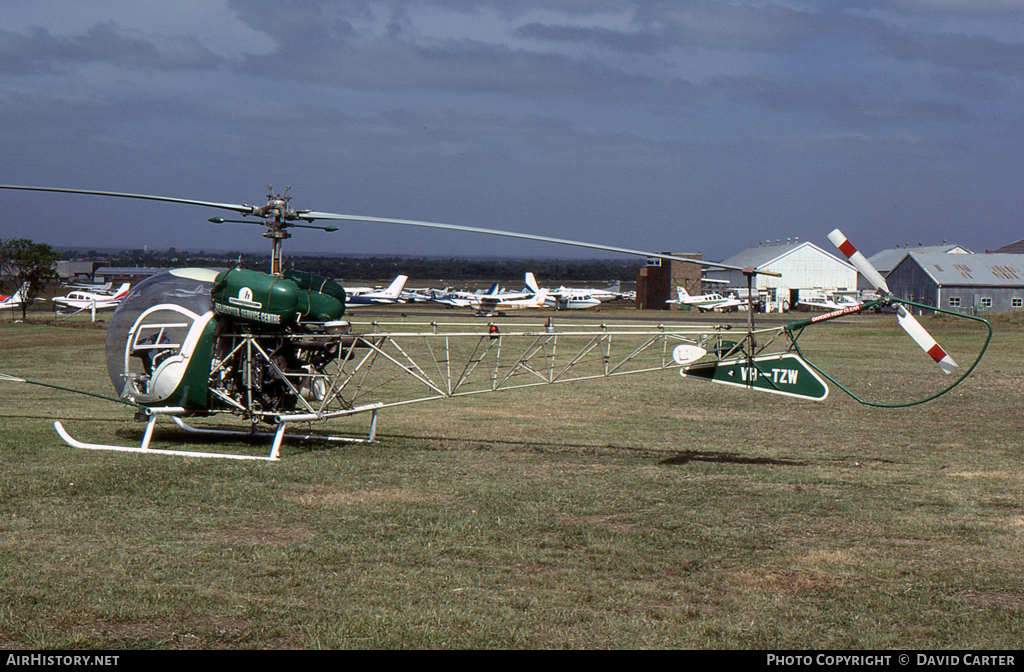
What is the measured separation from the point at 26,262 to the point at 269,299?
41758 millimetres

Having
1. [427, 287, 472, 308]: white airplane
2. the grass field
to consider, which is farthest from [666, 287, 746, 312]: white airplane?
the grass field

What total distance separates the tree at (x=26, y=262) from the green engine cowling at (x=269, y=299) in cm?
3967

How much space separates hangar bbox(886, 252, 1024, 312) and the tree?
54459mm

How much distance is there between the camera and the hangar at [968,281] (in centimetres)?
6131

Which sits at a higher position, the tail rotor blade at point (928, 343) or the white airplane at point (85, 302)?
the tail rotor blade at point (928, 343)

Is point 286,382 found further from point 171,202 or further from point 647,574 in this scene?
point 647,574

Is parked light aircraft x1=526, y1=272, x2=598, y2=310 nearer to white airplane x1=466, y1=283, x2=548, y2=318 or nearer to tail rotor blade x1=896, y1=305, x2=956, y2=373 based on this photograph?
white airplane x1=466, y1=283, x2=548, y2=318

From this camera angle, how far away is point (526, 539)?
25.5 ft

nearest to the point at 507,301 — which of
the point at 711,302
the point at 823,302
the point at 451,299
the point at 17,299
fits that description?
the point at 451,299

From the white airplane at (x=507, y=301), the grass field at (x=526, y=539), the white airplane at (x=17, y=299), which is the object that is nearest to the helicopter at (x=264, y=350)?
the grass field at (x=526, y=539)

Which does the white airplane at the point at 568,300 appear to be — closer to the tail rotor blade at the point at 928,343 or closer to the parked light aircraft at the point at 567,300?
the parked light aircraft at the point at 567,300

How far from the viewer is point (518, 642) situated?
560cm

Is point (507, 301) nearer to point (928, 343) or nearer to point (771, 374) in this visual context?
point (771, 374)
